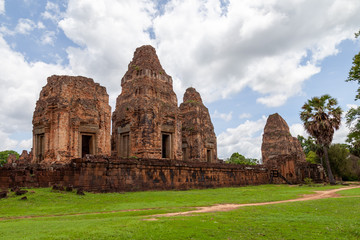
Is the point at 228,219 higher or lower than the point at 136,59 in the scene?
lower

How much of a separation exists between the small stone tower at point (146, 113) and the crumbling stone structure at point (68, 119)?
6.98 feet

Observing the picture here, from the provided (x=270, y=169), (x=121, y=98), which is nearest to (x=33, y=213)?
(x=121, y=98)

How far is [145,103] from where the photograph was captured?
2144cm

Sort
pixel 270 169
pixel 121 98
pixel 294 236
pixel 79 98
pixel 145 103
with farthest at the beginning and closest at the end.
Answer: pixel 270 169 → pixel 121 98 → pixel 145 103 → pixel 79 98 → pixel 294 236

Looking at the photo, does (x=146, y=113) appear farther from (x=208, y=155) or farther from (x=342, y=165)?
(x=342, y=165)

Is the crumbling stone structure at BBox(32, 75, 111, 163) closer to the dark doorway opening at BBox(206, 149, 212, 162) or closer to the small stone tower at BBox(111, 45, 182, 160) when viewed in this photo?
the small stone tower at BBox(111, 45, 182, 160)

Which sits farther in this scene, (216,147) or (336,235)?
(216,147)

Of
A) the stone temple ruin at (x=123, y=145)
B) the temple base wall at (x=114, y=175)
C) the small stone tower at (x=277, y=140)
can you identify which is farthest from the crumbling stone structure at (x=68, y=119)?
the small stone tower at (x=277, y=140)

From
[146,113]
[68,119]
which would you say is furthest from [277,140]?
[68,119]

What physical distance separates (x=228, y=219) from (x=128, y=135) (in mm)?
16286

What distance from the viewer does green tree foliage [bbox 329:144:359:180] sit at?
3544cm

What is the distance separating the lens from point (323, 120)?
25.1 metres

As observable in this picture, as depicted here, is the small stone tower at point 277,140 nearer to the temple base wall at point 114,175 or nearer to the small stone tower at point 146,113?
the small stone tower at point 146,113

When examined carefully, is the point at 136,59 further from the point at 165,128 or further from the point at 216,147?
the point at 216,147
